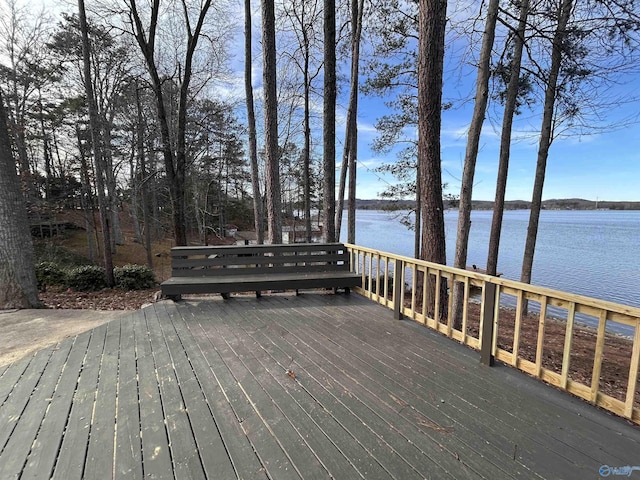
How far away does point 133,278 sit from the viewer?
323 inches

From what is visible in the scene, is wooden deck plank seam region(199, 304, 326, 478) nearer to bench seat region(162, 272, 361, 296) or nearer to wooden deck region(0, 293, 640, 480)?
wooden deck region(0, 293, 640, 480)

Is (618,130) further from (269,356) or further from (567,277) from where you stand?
(269,356)

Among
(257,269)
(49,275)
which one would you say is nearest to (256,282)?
(257,269)

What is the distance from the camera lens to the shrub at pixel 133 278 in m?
8.11

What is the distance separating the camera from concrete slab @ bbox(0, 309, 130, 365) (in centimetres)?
321

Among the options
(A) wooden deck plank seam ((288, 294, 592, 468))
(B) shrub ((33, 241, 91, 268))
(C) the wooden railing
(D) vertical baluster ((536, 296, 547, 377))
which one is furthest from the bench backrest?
(B) shrub ((33, 241, 91, 268))

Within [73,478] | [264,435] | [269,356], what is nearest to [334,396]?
[264,435]

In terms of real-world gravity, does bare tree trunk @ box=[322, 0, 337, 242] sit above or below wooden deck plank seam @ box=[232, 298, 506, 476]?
above

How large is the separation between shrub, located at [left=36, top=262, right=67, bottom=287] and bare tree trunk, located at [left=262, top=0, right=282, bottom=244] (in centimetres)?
617

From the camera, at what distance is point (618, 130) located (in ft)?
21.1

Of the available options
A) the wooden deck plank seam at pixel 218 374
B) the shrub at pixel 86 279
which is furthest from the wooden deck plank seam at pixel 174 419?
the shrub at pixel 86 279

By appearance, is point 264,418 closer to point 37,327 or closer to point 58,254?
point 37,327

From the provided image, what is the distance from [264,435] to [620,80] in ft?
27.6

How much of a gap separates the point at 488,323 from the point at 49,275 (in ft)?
32.0
